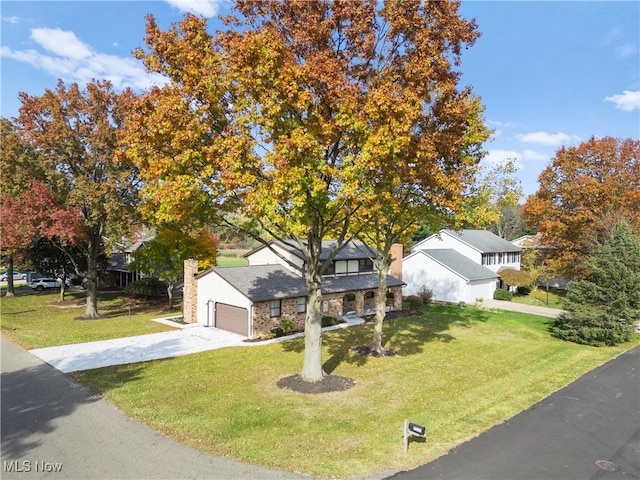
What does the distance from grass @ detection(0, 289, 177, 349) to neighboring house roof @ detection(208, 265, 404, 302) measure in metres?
5.88

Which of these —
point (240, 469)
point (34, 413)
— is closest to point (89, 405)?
point (34, 413)

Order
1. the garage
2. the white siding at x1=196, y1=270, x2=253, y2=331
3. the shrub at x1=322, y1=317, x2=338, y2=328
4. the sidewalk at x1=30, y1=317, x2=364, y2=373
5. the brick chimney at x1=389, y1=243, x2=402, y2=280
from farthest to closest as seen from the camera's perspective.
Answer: the brick chimney at x1=389, y1=243, x2=402, y2=280, the shrub at x1=322, y1=317, x2=338, y2=328, the white siding at x1=196, y1=270, x2=253, y2=331, the garage, the sidewalk at x1=30, y1=317, x2=364, y2=373

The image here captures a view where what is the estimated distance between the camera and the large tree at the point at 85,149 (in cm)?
2711

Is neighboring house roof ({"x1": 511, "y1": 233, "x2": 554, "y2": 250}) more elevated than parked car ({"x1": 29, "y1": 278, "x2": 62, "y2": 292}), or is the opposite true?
neighboring house roof ({"x1": 511, "y1": 233, "x2": 554, "y2": 250})

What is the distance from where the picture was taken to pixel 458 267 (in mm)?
40812

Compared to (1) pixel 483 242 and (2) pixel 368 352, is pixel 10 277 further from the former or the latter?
(1) pixel 483 242

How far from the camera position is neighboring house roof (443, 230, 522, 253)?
4641cm

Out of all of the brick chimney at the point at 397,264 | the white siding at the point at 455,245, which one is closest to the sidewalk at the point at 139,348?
the brick chimney at the point at 397,264

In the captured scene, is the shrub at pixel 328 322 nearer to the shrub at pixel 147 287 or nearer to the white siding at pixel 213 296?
the white siding at pixel 213 296

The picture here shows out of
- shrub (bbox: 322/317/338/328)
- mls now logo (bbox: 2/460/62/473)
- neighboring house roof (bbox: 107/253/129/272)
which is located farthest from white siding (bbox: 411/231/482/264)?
mls now logo (bbox: 2/460/62/473)

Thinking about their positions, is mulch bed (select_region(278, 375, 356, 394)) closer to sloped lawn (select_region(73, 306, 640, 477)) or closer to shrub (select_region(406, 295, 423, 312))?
sloped lawn (select_region(73, 306, 640, 477))

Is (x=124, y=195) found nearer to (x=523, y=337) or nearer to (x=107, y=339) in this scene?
(x=107, y=339)

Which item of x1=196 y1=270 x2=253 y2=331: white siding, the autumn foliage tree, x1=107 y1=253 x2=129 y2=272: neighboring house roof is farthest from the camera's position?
x1=107 y1=253 x2=129 y2=272: neighboring house roof

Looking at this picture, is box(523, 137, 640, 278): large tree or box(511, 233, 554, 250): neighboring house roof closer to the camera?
box(523, 137, 640, 278): large tree
